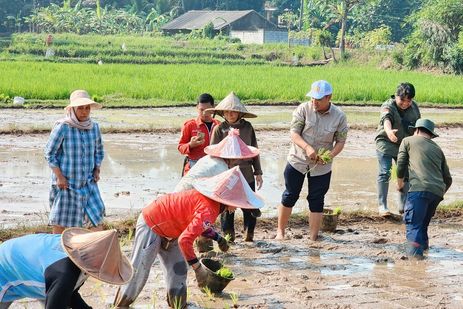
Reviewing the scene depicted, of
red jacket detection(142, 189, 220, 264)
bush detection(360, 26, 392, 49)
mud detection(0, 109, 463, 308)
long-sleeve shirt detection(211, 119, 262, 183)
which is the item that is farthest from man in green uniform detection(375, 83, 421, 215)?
bush detection(360, 26, 392, 49)

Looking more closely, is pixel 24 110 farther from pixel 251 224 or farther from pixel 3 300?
pixel 3 300

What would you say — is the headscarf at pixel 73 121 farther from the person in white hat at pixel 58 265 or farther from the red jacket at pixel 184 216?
the person in white hat at pixel 58 265

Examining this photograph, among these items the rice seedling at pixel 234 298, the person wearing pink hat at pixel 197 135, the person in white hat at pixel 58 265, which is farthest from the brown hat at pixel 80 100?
the person in white hat at pixel 58 265

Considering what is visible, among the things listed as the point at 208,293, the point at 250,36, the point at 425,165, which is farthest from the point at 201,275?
the point at 250,36

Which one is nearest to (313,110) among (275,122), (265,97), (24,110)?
(275,122)

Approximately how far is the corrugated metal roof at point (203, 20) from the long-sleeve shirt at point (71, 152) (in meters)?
58.6

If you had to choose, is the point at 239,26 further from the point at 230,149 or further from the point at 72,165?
the point at 230,149

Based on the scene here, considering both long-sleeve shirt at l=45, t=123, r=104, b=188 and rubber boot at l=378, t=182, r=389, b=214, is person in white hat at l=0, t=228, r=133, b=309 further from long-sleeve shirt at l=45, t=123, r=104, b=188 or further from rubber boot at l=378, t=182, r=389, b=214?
rubber boot at l=378, t=182, r=389, b=214

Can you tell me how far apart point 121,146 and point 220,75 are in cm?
1515

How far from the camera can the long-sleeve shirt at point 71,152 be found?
647 cm

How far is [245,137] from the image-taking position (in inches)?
307

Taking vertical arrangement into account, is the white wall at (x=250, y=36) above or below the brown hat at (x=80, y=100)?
below

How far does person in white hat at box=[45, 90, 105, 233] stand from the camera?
6.47m

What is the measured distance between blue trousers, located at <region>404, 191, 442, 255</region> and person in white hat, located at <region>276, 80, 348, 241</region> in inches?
32.7
